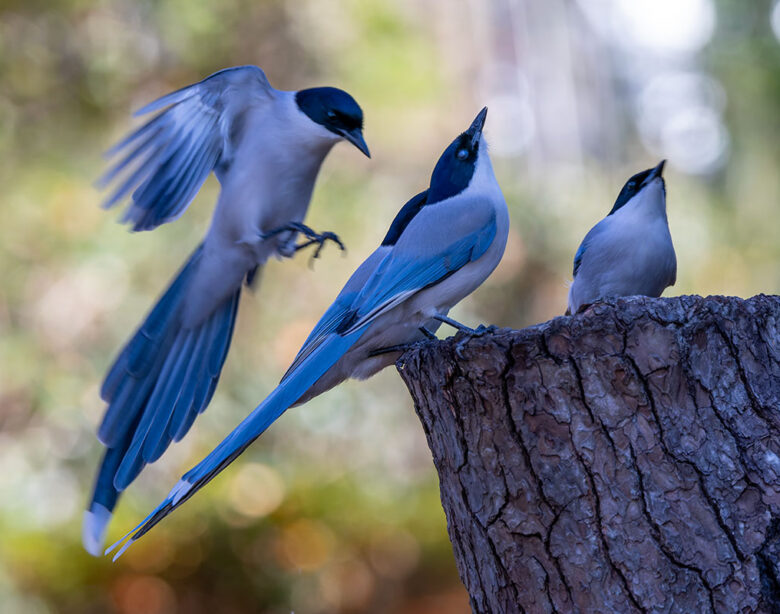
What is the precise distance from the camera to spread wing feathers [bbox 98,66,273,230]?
2.61m

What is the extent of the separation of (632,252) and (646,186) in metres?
0.23

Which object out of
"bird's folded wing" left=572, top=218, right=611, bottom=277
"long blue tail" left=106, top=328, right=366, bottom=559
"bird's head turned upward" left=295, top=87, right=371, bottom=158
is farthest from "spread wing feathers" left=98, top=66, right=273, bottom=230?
"bird's folded wing" left=572, top=218, right=611, bottom=277

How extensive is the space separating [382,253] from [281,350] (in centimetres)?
332

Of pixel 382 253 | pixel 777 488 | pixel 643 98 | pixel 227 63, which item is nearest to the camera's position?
pixel 777 488

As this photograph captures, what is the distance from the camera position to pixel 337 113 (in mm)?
2645

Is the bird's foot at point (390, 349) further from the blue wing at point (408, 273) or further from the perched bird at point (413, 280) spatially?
the blue wing at point (408, 273)

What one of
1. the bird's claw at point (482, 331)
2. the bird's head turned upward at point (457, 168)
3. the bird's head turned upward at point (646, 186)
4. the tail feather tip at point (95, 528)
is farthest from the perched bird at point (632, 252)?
the tail feather tip at point (95, 528)

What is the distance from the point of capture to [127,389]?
2635mm

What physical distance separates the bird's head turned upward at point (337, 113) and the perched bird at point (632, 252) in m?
0.75

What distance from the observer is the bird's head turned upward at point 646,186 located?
7.98ft

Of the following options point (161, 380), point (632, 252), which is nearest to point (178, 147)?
point (161, 380)

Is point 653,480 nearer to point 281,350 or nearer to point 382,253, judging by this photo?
point 382,253

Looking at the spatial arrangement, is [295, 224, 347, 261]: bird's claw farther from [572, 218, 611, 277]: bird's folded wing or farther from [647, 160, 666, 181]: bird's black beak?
[647, 160, 666, 181]: bird's black beak

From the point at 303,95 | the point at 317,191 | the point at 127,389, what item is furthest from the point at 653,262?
the point at 317,191
